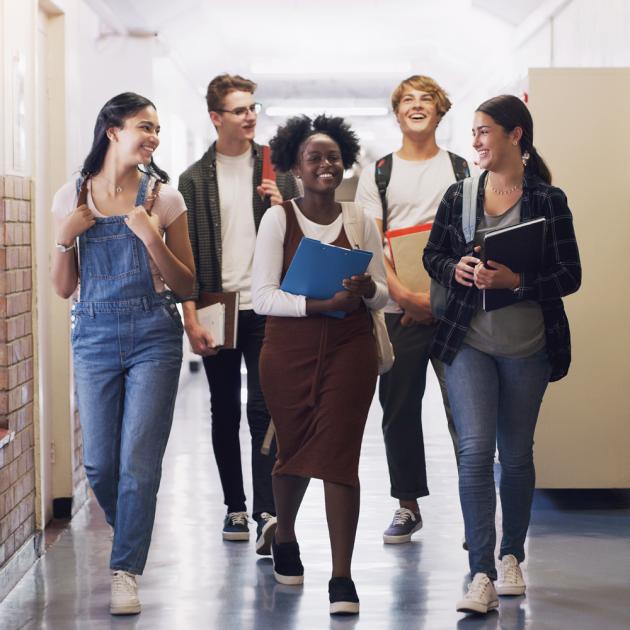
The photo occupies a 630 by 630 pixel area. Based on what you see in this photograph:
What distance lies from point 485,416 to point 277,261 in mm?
798

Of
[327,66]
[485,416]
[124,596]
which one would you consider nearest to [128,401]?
[124,596]

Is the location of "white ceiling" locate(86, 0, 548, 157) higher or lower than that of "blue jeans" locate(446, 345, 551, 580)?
higher

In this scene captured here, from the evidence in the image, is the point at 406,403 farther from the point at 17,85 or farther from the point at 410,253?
the point at 17,85

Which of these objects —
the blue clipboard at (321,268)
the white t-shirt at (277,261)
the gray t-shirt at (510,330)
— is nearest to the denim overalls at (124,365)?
the white t-shirt at (277,261)

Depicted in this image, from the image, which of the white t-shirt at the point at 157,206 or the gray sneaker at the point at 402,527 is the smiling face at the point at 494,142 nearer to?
the white t-shirt at the point at 157,206

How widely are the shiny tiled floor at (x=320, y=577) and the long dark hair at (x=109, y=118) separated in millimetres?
1382

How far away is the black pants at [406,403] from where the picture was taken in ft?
13.8

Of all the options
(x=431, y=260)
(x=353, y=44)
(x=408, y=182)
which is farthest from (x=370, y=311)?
(x=353, y=44)

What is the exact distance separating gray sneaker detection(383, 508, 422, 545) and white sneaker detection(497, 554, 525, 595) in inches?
29.7

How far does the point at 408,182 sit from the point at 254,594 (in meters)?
1.60

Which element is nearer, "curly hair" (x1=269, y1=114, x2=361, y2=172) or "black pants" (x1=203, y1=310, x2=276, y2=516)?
"curly hair" (x1=269, y1=114, x2=361, y2=172)

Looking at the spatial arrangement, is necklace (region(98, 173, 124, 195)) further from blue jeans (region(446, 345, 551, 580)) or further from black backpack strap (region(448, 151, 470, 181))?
black backpack strap (region(448, 151, 470, 181))

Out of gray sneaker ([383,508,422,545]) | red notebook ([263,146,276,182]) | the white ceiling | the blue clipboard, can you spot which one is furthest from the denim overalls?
the white ceiling

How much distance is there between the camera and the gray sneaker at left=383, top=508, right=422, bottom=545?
4332mm
